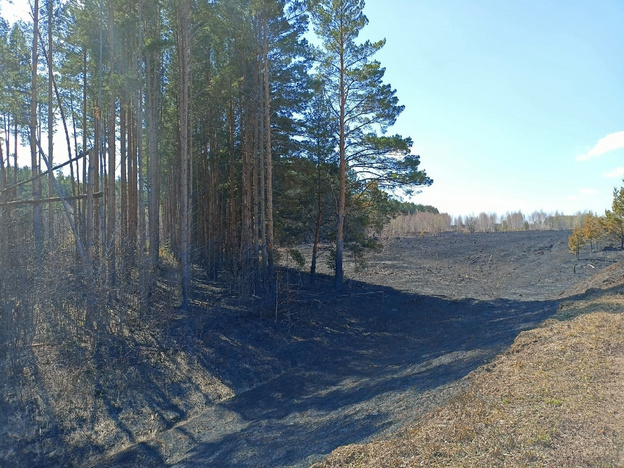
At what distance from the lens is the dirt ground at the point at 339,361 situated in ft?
26.1

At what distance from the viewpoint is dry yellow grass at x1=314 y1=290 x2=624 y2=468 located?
4.68 meters

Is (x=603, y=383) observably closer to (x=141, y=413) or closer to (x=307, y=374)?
(x=307, y=374)

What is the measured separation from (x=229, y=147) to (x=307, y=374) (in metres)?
11.8

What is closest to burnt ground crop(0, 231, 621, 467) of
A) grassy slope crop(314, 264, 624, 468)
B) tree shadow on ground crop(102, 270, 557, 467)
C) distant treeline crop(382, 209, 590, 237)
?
tree shadow on ground crop(102, 270, 557, 467)

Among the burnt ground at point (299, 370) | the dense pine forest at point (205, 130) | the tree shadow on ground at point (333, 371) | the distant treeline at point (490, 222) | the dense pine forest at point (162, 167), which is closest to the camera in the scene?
the tree shadow on ground at point (333, 371)

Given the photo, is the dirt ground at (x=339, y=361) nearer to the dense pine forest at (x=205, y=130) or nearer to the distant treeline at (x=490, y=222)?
the dense pine forest at (x=205, y=130)

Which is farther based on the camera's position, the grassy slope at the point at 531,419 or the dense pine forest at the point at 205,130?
the dense pine forest at the point at 205,130

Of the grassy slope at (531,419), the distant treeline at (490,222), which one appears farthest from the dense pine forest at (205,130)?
the distant treeline at (490,222)

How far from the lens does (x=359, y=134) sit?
65.1 feet

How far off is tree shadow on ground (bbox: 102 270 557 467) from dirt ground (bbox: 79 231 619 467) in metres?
0.04

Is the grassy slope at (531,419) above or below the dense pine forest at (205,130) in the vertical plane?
below

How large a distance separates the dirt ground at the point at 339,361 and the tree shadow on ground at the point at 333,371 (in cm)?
4

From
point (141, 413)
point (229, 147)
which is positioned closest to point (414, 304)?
point (229, 147)

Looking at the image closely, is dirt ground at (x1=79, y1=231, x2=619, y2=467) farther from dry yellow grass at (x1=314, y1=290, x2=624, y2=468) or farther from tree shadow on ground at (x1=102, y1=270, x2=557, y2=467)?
dry yellow grass at (x1=314, y1=290, x2=624, y2=468)
